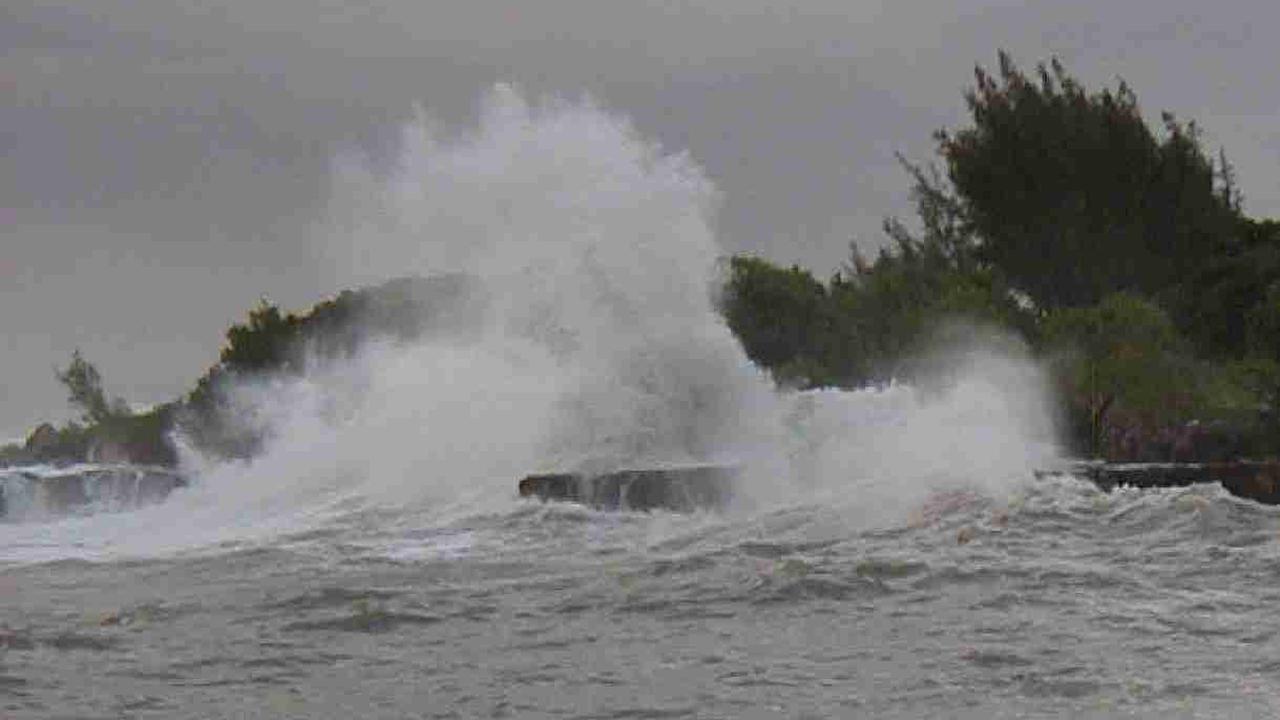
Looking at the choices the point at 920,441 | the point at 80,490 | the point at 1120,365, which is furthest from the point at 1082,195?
the point at 920,441

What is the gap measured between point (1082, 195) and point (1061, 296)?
6.82ft

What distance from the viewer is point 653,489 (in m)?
22.2

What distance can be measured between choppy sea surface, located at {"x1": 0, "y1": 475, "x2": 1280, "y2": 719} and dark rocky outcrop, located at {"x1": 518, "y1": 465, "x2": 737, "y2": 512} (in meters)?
1.06

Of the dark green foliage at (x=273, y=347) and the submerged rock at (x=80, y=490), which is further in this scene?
the dark green foliage at (x=273, y=347)

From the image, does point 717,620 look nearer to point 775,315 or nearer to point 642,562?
point 642,562

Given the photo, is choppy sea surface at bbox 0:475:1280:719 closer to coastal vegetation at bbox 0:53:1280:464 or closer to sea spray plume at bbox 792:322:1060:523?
sea spray plume at bbox 792:322:1060:523

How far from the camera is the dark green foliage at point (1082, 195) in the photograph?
4656 cm

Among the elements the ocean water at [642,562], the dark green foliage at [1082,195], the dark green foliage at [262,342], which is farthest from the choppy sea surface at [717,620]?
the dark green foliage at [262,342]

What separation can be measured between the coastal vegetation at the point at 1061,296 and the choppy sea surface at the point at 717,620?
7.83 metres

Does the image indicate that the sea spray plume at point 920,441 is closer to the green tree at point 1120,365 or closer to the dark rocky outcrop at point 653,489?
the green tree at point 1120,365

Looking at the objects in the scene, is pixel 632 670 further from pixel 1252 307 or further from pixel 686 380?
pixel 1252 307

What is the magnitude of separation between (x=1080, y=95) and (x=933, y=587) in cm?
3722

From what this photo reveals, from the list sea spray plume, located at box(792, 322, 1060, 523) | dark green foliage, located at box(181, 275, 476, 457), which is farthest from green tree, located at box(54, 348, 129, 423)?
sea spray plume, located at box(792, 322, 1060, 523)

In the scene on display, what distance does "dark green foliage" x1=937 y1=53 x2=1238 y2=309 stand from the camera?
4656cm
